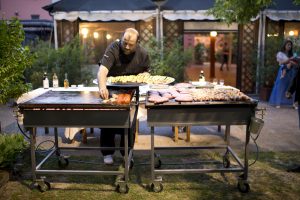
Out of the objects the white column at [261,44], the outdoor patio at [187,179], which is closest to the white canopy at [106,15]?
the white column at [261,44]

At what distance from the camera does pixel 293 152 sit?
6.09 meters

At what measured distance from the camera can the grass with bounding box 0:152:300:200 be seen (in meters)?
4.50

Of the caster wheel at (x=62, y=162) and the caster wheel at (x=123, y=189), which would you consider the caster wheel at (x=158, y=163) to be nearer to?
the caster wheel at (x=123, y=189)

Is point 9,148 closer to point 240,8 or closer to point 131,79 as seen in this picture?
point 131,79

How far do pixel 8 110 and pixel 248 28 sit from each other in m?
8.38

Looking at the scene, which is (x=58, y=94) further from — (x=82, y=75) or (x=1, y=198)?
(x=82, y=75)

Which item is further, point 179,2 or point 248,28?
point 248,28

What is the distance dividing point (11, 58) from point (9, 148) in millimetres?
1349

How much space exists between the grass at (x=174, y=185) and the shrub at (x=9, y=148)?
1.00 ft

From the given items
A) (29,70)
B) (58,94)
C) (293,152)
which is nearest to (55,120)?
(58,94)

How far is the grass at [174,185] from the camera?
4.50 meters

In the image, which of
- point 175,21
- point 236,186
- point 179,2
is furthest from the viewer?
point 175,21

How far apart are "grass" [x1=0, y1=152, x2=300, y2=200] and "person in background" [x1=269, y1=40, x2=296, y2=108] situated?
190 inches

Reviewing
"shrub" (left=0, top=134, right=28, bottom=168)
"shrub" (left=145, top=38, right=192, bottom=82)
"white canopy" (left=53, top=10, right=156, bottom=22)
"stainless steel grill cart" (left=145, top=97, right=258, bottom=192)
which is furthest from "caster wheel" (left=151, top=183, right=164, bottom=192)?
"white canopy" (left=53, top=10, right=156, bottom=22)
